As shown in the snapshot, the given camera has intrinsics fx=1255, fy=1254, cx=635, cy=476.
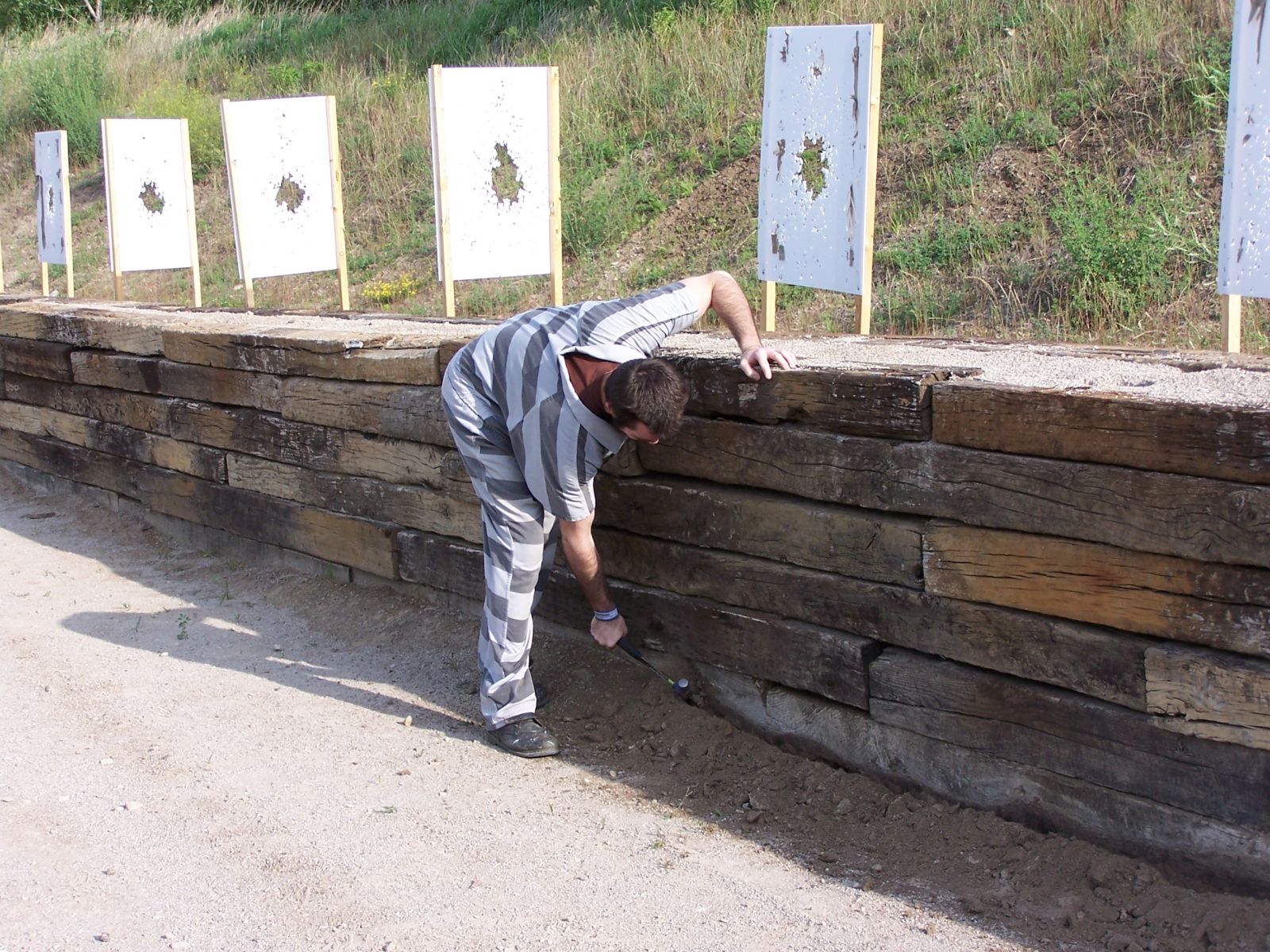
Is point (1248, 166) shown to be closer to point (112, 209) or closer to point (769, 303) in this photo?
point (769, 303)

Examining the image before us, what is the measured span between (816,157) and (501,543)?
2.41m

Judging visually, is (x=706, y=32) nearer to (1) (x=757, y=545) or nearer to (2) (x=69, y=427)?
(2) (x=69, y=427)

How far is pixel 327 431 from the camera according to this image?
5691 millimetres

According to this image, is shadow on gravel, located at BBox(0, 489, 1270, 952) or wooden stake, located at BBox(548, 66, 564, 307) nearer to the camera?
shadow on gravel, located at BBox(0, 489, 1270, 952)

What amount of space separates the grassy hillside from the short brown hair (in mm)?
4222

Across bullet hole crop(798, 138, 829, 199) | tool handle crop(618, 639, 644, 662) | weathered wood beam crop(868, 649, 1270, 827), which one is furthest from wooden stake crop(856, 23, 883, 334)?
weathered wood beam crop(868, 649, 1270, 827)

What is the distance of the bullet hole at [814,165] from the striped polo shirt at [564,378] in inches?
69.5

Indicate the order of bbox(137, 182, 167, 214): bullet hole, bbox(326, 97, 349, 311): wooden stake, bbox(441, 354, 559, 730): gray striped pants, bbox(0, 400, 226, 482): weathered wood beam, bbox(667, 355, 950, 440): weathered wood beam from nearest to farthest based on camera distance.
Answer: bbox(667, 355, 950, 440): weathered wood beam → bbox(441, 354, 559, 730): gray striped pants → bbox(0, 400, 226, 482): weathered wood beam → bbox(326, 97, 349, 311): wooden stake → bbox(137, 182, 167, 214): bullet hole

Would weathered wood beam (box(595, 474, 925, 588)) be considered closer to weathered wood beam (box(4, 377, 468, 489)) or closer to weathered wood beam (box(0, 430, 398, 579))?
weathered wood beam (box(4, 377, 468, 489))

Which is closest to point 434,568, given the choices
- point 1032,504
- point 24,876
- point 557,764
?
point 557,764

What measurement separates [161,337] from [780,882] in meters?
4.66

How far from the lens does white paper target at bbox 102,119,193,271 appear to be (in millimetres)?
9938

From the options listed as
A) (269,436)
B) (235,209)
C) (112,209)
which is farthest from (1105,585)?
(112,209)

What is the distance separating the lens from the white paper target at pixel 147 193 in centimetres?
994
